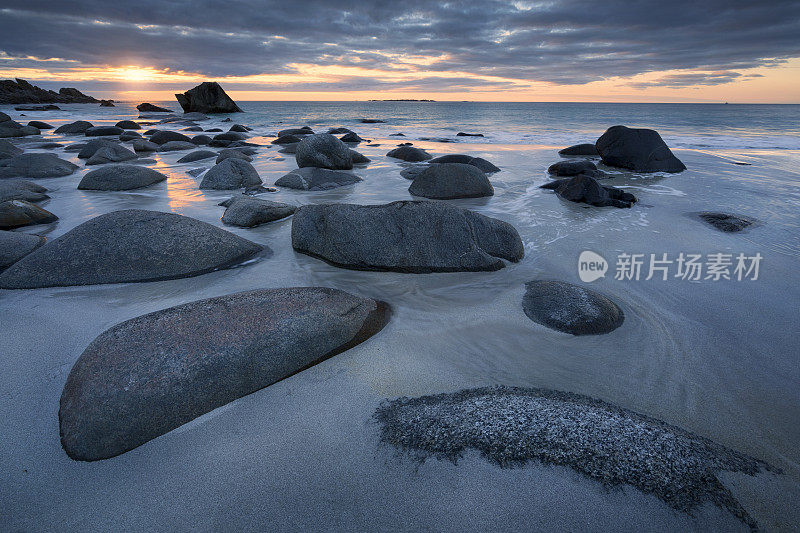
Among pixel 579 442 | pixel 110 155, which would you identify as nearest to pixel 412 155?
pixel 110 155

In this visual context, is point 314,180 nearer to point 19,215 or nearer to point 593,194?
point 19,215

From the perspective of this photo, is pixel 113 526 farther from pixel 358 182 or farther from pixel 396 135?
pixel 396 135

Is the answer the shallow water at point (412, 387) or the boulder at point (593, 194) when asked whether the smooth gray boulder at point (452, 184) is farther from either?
the shallow water at point (412, 387)

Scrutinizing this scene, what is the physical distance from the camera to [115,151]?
10820 mm

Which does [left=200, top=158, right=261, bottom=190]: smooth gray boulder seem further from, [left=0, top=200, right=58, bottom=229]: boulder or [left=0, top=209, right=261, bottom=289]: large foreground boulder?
[left=0, top=209, right=261, bottom=289]: large foreground boulder

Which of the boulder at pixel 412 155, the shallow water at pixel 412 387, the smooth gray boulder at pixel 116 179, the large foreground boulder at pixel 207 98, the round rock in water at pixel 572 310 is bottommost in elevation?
the shallow water at pixel 412 387

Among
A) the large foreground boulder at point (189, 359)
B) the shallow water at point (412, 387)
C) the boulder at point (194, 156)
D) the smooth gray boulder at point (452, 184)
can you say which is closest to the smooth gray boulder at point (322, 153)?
the smooth gray boulder at point (452, 184)

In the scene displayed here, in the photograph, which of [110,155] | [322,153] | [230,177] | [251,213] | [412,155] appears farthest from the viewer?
[412,155]

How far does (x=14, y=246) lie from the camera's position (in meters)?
3.96

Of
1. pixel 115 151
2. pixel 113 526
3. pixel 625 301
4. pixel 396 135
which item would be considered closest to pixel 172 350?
pixel 113 526

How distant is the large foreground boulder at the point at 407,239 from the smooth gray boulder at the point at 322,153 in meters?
5.75

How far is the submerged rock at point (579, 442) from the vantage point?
1.66 meters

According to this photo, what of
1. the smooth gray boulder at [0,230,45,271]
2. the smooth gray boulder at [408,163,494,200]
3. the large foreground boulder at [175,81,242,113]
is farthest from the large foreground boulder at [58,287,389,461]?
the large foreground boulder at [175,81,242,113]

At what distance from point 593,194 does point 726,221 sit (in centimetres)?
186
